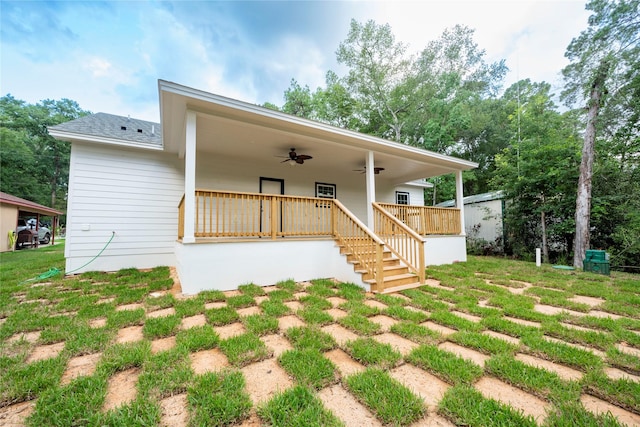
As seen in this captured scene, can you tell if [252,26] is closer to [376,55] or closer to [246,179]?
[246,179]

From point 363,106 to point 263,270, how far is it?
15.6 meters

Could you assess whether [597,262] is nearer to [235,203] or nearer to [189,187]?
[235,203]

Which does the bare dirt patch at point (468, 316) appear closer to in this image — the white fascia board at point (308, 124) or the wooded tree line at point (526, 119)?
the white fascia board at point (308, 124)

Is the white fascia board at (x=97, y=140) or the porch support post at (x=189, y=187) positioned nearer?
the porch support post at (x=189, y=187)

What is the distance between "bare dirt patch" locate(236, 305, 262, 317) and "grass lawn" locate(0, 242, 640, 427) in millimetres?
13

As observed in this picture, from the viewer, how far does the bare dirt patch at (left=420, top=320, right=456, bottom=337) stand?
2.61 meters

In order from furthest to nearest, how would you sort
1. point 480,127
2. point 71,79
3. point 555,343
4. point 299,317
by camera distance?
point 480,127 < point 71,79 < point 299,317 < point 555,343

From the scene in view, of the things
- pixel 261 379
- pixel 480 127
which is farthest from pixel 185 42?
pixel 480 127

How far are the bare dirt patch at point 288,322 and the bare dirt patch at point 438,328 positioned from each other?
1.41m

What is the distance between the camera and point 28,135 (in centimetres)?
2367

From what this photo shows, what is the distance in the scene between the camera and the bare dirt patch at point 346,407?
4.62 ft

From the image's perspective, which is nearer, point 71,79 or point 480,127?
point 71,79

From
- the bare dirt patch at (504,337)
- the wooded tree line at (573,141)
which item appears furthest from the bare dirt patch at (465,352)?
the wooded tree line at (573,141)

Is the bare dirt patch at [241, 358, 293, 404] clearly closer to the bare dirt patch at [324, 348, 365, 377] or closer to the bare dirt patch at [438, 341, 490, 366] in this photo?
the bare dirt patch at [324, 348, 365, 377]
